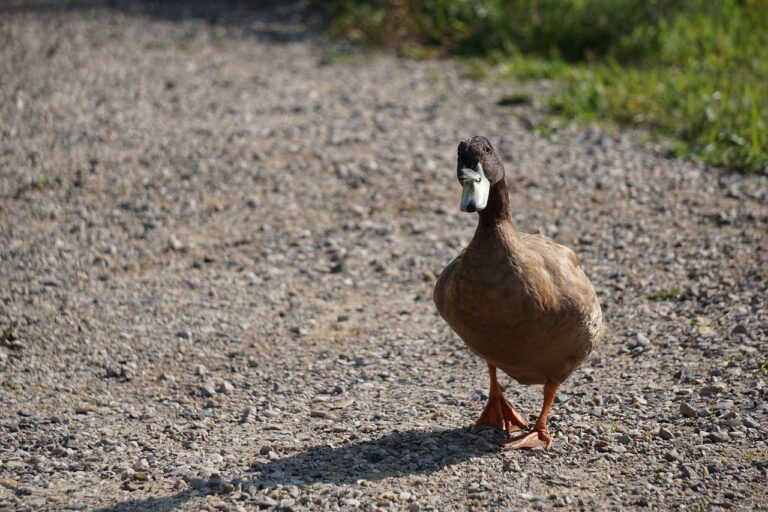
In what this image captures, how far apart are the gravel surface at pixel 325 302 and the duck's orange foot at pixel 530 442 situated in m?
0.07

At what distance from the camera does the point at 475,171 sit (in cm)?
426

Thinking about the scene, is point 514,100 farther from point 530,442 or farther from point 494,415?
point 530,442

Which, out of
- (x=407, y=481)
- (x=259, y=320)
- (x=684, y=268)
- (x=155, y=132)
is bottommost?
(x=407, y=481)

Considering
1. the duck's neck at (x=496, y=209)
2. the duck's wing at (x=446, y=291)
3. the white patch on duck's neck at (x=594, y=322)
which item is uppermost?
the duck's neck at (x=496, y=209)

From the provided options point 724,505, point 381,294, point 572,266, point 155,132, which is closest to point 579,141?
point 381,294

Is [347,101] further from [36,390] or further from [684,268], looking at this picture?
[36,390]

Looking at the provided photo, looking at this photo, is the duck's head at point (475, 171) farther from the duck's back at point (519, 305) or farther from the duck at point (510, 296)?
the duck's back at point (519, 305)

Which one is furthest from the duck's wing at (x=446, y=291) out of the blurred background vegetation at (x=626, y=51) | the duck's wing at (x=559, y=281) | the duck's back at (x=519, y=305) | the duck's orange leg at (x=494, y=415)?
the blurred background vegetation at (x=626, y=51)

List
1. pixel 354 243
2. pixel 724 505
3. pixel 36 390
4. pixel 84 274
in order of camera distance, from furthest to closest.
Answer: pixel 354 243 → pixel 84 274 → pixel 36 390 → pixel 724 505

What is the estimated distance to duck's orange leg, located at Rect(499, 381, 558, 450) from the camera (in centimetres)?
470

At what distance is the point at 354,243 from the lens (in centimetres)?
741

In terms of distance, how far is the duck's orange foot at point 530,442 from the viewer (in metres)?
4.70

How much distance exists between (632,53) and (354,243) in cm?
536

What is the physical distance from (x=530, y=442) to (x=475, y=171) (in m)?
1.37
